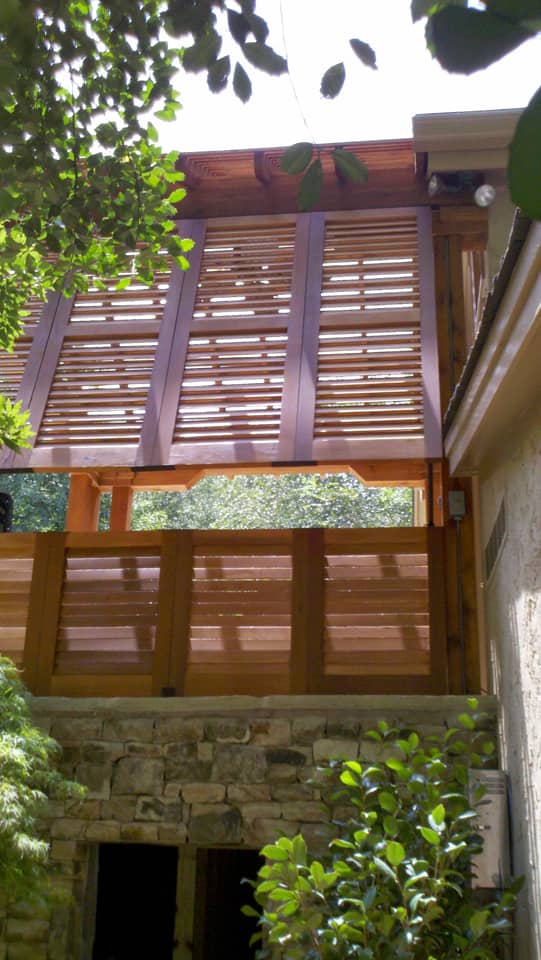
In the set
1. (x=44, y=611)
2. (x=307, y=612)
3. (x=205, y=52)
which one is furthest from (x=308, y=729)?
(x=205, y=52)

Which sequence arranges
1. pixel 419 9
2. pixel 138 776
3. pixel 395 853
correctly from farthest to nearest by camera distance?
pixel 138 776 → pixel 395 853 → pixel 419 9

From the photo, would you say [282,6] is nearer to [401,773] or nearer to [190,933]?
[401,773]

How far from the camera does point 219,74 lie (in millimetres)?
1621

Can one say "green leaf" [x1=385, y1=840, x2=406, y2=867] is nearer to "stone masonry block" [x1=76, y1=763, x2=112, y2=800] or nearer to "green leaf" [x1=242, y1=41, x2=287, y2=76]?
"stone masonry block" [x1=76, y1=763, x2=112, y2=800]

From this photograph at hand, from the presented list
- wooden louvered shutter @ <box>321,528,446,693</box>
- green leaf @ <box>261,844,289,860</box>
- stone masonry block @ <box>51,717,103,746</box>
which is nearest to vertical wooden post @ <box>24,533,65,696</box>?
stone masonry block @ <box>51,717,103,746</box>

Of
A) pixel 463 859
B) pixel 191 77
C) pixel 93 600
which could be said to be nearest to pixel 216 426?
pixel 93 600

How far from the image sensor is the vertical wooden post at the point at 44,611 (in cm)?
554

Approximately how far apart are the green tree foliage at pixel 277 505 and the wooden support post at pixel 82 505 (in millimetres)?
12684

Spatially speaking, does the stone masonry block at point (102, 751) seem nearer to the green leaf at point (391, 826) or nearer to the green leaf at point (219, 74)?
the green leaf at point (391, 826)

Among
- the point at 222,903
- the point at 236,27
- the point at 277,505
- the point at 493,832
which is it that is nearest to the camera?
the point at 236,27

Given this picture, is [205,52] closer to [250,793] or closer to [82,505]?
[250,793]

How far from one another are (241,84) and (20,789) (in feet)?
11.5

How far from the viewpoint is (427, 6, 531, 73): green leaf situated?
0.69 meters

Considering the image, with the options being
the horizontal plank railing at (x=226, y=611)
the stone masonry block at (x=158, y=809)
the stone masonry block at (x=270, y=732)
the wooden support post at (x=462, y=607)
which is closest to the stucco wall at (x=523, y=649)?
the wooden support post at (x=462, y=607)
